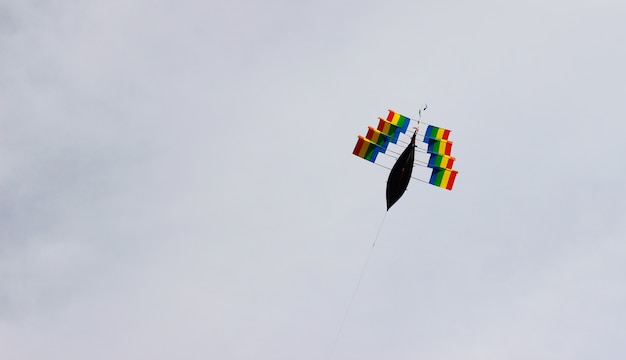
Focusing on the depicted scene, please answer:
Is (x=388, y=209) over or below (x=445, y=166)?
below


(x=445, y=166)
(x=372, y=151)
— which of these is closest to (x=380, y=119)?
(x=372, y=151)

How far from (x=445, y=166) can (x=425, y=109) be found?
10.8 ft

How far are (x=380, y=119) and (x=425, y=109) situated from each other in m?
2.49

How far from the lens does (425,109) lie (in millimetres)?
39562

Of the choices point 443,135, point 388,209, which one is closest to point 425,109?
point 443,135

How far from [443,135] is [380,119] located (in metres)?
3.58

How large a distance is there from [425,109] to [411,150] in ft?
7.89

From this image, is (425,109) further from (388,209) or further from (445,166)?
(388,209)

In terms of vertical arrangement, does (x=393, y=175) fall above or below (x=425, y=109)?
below

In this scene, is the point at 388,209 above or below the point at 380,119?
below

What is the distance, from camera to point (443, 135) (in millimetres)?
40062

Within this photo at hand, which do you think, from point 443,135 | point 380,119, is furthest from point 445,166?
point 380,119

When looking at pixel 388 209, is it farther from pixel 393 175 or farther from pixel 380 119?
pixel 380 119

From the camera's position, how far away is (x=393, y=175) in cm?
4062
